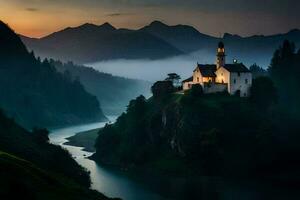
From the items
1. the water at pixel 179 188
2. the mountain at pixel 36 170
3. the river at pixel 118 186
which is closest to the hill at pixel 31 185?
the mountain at pixel 36 170

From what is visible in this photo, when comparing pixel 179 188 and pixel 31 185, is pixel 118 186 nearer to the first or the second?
pixel 179 188

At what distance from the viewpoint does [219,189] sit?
165 metres

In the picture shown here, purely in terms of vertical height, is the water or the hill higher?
the hill

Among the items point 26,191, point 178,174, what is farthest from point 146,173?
point 26,191

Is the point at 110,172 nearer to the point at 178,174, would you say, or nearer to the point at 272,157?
the point at 178,174

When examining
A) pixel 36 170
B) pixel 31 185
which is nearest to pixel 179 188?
pixel 36 170

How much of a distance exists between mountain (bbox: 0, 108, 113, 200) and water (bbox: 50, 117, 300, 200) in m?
13.0

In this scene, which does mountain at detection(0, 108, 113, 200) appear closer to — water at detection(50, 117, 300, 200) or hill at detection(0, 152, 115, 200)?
hill at detection(0, 152, 115, 200)

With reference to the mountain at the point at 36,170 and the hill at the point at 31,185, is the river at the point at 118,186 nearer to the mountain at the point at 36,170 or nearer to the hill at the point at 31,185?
the mountain at the point at 36,170

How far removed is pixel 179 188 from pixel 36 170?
58.7 m

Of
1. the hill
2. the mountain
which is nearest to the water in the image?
the mountain

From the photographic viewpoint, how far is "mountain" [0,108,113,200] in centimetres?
8919

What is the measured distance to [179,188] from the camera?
16700cm

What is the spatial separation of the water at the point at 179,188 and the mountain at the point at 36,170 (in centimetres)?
1299
